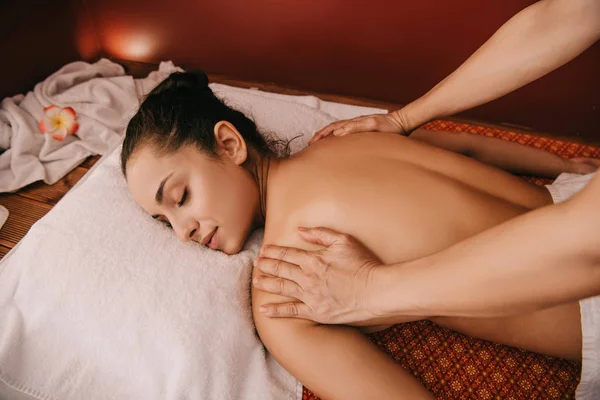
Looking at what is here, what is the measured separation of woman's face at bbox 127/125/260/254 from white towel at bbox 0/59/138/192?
66cm

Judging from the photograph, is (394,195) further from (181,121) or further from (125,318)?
(125,318)

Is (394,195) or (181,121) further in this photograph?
(181,121)

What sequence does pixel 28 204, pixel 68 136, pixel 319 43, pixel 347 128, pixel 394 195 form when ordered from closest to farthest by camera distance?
pixel 394 195 → pixel 347 128 → pixel 28 204 → pixel 68 136 → pixel 319 43

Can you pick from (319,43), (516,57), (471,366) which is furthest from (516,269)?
(319,43)

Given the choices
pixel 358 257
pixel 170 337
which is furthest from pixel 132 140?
pixel 358 257

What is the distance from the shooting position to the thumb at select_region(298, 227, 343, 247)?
99cm

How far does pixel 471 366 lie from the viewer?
109 cm

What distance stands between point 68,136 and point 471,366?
1646 millimetres

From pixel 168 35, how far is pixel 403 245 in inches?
65.7

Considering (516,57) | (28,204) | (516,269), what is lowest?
(28,204)

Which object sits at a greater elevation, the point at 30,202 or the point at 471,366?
the point at 471,366

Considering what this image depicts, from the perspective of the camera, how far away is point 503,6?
1.62m

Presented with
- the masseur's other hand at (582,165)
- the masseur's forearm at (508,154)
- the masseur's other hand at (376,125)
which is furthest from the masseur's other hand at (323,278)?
the masseur's other hand at (582,165)

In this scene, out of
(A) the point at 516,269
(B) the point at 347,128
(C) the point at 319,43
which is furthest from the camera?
(C) the point at 319,43
